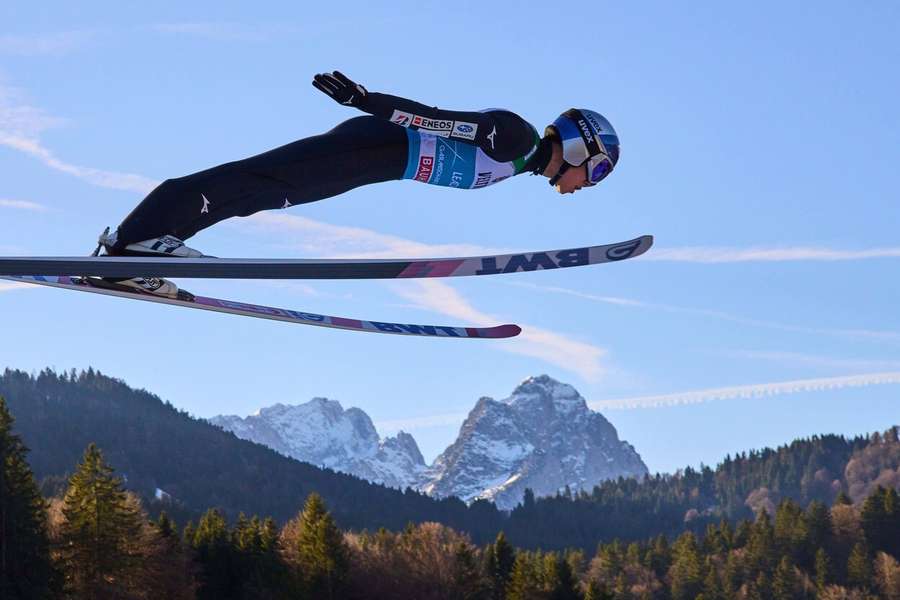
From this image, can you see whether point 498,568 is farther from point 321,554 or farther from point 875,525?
point 875,525

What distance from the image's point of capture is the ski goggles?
33.5 ft

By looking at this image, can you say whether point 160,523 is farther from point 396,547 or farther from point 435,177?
point 435,177

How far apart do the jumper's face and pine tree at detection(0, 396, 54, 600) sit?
43.8 m

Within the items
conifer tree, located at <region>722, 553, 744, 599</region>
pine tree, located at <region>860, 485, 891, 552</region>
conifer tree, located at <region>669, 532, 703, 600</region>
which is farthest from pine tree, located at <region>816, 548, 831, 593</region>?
conifer tree, located at <region>669, 532, 703, 600</region>

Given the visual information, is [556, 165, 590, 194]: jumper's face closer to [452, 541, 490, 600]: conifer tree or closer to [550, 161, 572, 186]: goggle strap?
[550, 161, 572, 186]: goggle strap

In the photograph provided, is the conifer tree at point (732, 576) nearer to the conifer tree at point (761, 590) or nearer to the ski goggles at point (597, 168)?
the conifer tree at point (761, 590)

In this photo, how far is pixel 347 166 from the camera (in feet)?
30.6

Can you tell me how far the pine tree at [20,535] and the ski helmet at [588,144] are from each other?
43956 millimetres

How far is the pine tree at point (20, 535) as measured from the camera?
4981 cm

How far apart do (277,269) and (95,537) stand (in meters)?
48.5

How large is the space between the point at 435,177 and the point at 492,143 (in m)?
0.50

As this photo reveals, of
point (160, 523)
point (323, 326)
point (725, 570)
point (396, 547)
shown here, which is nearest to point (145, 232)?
point (323, 326)

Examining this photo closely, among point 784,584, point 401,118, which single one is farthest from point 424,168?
point 784,584

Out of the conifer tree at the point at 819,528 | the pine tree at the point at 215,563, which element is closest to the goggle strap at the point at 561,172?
the pine tree at the point at 215,563
